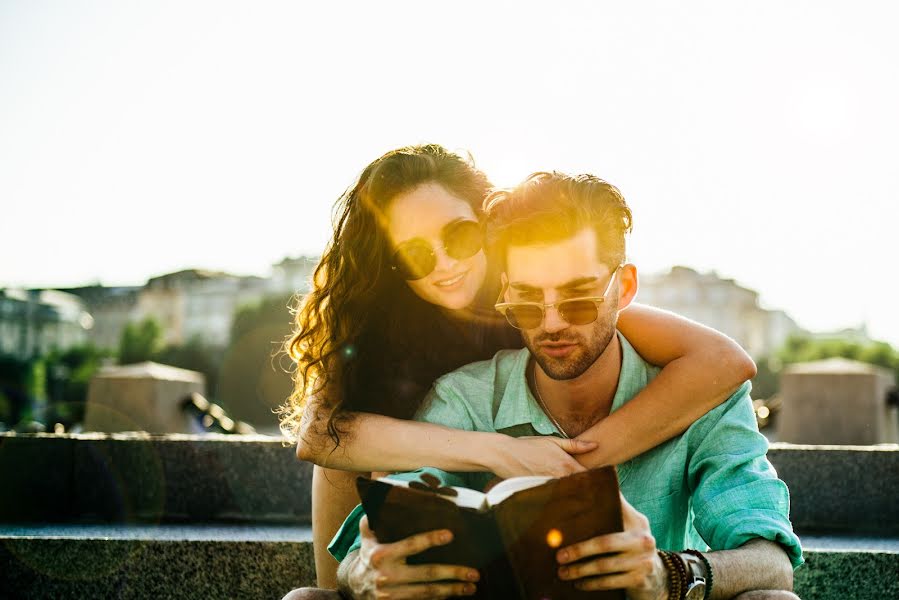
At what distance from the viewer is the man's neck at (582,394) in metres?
3.21

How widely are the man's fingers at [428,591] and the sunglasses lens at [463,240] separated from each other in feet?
5.46

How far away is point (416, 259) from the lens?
12.5ft

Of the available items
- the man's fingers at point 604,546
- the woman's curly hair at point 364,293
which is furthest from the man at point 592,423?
the woman's curly hair at point 364,293

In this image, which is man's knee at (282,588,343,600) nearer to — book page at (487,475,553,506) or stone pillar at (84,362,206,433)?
book page at (487,475,553,506)

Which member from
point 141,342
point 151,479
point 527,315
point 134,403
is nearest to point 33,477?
point 151,479

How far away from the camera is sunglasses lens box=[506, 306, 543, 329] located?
296 cm

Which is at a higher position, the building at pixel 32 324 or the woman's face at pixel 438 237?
the woman's face at pixel 438 237

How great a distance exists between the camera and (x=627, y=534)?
2.23 meters

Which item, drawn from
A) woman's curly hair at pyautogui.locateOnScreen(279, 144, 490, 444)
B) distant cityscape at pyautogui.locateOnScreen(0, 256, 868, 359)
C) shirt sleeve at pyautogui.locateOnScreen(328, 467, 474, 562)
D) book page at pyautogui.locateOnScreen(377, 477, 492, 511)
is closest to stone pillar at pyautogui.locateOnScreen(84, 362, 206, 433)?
woman's curly hair at pyautogui.locateOnScreen(279, 144, 490, 444)

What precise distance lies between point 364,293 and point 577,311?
4.08ft

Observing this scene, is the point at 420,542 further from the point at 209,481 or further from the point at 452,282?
the point at 209,481

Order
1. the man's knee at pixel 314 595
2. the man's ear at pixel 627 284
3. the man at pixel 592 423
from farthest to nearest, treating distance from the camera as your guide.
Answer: the man's ear at pixel 627 284, the man's knee at pixel 314 595, the man at pixel 592 423

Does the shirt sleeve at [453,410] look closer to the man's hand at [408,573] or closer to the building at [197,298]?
the man's hand at [408,573]

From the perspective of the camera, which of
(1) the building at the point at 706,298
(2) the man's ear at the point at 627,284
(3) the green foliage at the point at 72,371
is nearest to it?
(2) the man's ear at the point at 627,284
